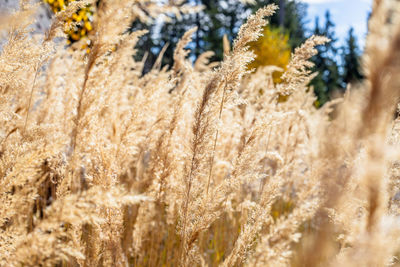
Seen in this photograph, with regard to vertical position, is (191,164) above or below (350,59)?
below

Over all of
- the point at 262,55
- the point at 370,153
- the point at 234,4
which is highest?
the point at 234,4

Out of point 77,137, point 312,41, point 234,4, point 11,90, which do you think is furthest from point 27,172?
point 234,4

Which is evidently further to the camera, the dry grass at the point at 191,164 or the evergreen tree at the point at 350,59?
the evergreen tree at the point at 350,59

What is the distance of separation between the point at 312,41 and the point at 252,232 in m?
1.09

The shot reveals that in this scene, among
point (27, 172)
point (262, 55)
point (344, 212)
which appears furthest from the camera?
point (262, 55)

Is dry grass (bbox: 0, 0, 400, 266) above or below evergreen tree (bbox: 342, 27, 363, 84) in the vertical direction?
below

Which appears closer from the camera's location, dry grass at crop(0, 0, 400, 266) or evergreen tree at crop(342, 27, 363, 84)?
dry grass at crop(0, 0, 400, 266)

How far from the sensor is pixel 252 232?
123cm

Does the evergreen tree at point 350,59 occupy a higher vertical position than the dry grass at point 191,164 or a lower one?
higher

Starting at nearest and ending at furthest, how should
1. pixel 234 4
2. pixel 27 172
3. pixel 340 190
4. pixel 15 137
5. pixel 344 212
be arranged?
pixel 340 190 < pixel 27 172 < pixel 344 212 < pixel 15 137 < pixel 234 4

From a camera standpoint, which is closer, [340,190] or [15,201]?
[340,190]

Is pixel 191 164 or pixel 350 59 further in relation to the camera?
pixel 350 59

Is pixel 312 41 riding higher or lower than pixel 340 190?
higher

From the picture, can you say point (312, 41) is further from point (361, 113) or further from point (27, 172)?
point (27, 172)
